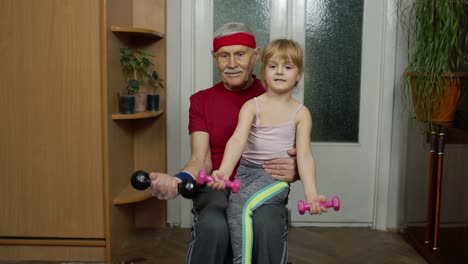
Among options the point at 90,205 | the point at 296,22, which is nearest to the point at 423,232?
the point at 296,22

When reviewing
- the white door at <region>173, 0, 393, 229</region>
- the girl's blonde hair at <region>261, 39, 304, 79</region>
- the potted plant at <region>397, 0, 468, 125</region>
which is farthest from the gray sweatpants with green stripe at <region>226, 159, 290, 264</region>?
the white door at <region>173, 0, 393, 229</region>

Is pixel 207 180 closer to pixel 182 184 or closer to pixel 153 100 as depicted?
pixel 182 184

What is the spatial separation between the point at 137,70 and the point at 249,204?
1567mm

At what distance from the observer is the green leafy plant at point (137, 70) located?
8.98 feet

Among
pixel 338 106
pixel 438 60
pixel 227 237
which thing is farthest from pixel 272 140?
pixel 338 106

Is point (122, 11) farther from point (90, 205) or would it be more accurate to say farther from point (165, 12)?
point (90, 205)

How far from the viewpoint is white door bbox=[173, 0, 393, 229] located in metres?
3.04

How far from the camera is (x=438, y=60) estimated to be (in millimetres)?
2414

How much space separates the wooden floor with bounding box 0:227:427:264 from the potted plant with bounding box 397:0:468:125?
739mm

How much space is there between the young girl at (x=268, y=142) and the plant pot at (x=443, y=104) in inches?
43.1

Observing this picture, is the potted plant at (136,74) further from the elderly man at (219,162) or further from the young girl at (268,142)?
the young girl at (268,142)

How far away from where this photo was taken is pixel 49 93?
2.49 meters

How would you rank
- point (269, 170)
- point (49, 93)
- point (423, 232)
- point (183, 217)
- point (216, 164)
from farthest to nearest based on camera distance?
1. point (183, 217)
2. point (423, 232)
3. point (49, 93)
4. point (216, 164)
5. point (269, 170)

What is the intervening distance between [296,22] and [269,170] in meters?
1.60
